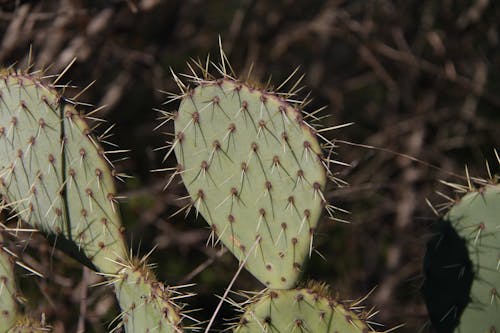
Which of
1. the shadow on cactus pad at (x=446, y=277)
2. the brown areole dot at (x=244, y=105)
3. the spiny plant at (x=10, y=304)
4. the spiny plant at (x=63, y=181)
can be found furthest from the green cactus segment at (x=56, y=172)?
the shadow on cactus pad at (x=446, y=277)

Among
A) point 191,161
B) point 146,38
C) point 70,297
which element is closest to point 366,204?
point 146,38

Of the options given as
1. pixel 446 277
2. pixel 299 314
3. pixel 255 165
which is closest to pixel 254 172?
pixel 255 165

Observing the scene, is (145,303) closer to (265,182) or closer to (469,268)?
(265,182)

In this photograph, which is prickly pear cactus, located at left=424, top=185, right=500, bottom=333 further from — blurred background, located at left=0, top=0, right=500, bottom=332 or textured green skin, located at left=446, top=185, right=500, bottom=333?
blurred background, located at left=0, top=0, right=500, bottom=332

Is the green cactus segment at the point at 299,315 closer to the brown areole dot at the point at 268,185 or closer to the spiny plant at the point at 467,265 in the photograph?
the brown areole dot at the point at 268,185

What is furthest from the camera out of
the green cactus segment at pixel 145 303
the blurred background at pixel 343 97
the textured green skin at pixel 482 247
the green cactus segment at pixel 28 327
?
the blurred background at pixel 343 97

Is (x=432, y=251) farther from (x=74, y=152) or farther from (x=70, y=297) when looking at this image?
(x=70, y=297)
